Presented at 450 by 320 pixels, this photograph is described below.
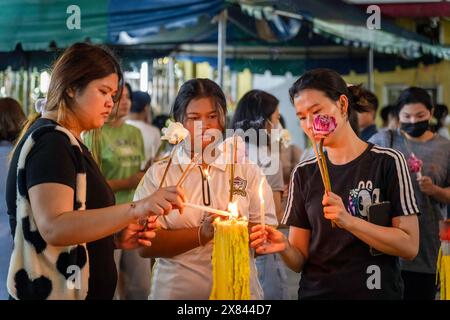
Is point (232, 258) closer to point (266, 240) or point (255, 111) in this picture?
point (266, 240)

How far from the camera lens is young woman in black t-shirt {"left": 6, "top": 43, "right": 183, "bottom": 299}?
257cm

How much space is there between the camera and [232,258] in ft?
8.21

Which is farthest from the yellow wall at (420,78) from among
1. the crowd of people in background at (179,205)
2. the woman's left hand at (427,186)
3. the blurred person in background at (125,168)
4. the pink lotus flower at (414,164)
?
the crowd of people in background at (179,205)

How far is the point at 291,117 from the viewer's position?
15398 mm

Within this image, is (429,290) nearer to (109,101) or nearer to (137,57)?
(109,101)

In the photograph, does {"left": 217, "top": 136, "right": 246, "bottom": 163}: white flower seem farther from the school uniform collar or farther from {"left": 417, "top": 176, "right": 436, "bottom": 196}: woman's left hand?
{"left": 417, "top": 176, "right": 436, "bottom": 196}: woman's left hand

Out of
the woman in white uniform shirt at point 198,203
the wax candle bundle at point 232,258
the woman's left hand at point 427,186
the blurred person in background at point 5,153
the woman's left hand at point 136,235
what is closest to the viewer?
the wax candle bundle at point 232,258

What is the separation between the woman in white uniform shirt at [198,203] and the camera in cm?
325

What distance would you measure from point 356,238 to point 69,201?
1142 mm

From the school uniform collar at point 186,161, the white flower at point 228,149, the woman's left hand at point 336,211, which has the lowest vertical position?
the woman's left hand at point 336,211

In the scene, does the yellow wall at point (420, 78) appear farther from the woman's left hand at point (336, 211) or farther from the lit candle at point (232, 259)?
the lit candle at point (232, 259)

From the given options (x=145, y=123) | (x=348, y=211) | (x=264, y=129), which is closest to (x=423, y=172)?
(x=264, y=129)

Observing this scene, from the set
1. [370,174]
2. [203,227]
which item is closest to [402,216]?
[370,174]

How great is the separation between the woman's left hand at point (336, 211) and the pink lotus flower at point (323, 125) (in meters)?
0.29
